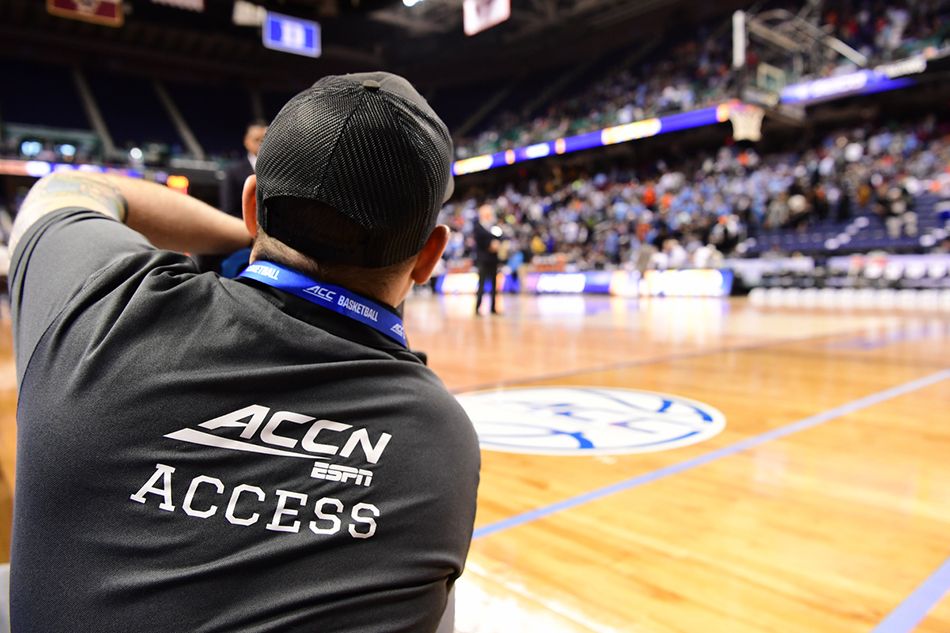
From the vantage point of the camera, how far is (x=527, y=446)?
7.77 ft

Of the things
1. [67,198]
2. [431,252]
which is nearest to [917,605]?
[431,252]

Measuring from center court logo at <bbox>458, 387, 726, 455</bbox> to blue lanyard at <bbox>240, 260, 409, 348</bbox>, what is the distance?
1645 mm

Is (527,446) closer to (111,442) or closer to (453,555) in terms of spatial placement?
(453,555)

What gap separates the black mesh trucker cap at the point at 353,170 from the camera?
684mm

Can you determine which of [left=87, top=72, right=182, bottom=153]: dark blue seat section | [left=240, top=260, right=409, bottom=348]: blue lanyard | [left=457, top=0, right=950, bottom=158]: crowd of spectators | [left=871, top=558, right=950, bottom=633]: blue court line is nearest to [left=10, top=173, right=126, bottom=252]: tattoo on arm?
[left=240, top=260, right=409, bottom=348]: blue lanyard

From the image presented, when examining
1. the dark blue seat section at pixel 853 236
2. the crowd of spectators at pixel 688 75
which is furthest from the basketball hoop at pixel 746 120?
the dark blue seat section at pixel 853 236

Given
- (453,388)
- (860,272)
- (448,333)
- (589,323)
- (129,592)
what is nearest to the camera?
(129,592)

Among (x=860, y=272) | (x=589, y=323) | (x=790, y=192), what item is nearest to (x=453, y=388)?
(x=589, y=323)

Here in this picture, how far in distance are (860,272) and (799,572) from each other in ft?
44.5

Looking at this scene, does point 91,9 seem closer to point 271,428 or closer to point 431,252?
point 431,252

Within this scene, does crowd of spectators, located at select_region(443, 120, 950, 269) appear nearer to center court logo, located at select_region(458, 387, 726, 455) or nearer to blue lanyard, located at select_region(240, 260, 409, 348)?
center court logo, located at select_region(458, 387, 726, 455)

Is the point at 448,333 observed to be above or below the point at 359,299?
below

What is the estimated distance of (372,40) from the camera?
24125 mm

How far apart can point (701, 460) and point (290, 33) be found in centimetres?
1116
